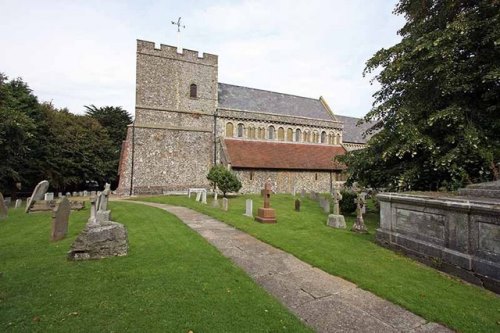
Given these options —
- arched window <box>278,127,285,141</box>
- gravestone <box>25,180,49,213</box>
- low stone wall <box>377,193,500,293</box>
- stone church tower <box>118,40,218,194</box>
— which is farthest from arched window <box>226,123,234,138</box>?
low stone wall <box>377,193,500,293</box>

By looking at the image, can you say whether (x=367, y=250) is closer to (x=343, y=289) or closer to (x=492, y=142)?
(x=343, y=289)

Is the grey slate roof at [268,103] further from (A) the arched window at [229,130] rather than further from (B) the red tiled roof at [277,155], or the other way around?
(B) the red tiled roof at [277,155]

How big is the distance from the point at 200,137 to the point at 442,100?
20.3 meters

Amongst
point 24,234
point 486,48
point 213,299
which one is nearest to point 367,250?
point 213,299

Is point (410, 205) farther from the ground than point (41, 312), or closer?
farther from the ground

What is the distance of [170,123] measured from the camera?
84.0 ft

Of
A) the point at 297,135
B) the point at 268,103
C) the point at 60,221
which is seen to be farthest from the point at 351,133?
the point at 60,221

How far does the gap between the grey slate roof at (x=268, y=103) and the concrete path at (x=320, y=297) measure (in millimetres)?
23539

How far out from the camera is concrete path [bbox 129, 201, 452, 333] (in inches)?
139

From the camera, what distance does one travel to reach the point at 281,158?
1067 inches

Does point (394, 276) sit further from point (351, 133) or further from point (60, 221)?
point (351, 133)

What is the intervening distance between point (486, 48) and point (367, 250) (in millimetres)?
8141

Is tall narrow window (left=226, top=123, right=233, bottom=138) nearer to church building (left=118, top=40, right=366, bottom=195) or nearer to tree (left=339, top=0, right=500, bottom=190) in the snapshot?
church building (left=118, top=40, right=366, bottom=195)

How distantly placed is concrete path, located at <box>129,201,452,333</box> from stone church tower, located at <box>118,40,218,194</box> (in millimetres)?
19439
